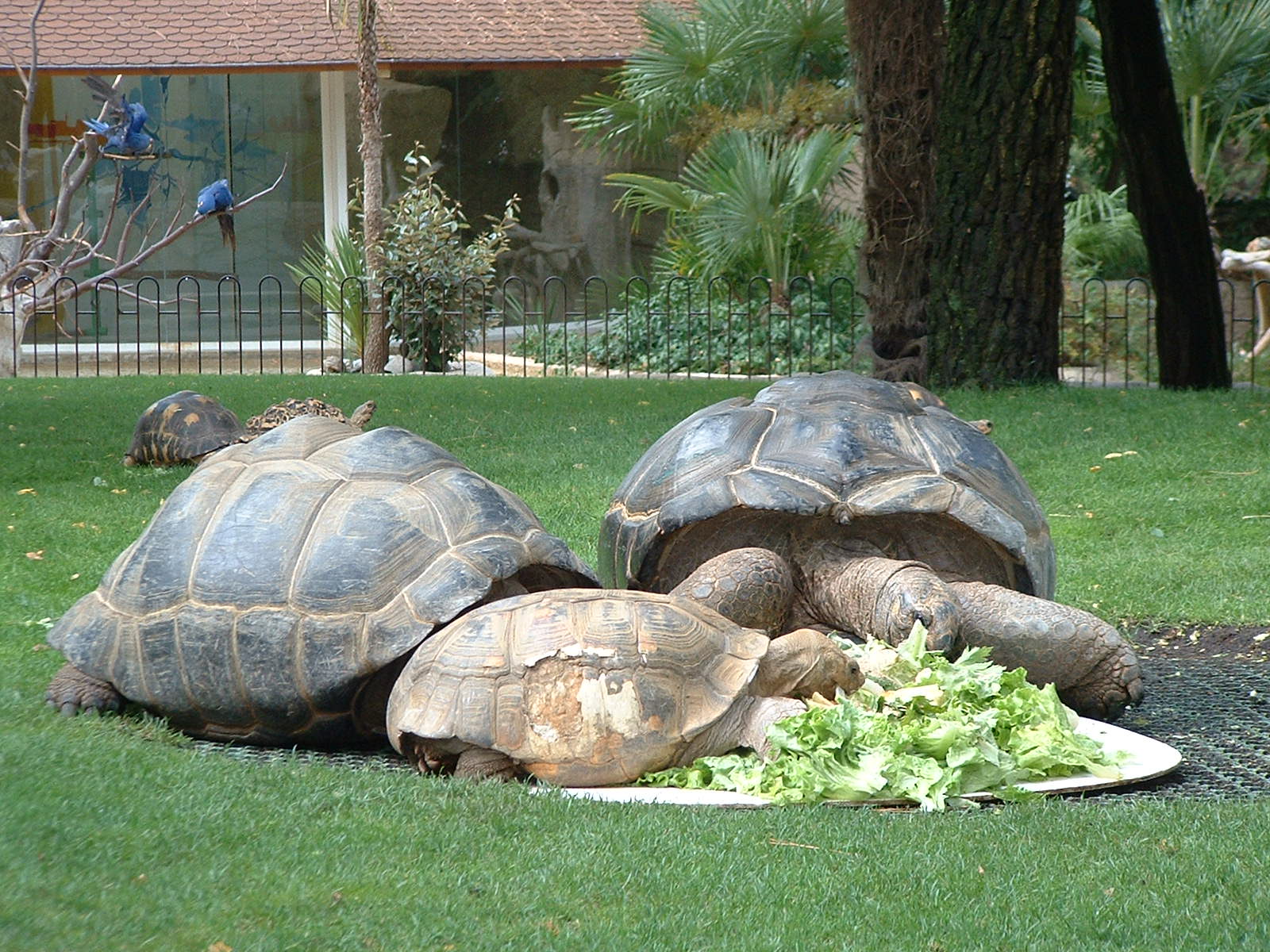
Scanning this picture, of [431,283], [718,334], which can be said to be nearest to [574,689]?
[431,283]

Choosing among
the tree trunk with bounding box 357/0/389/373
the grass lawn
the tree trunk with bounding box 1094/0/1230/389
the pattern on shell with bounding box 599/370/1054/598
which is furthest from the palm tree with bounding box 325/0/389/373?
the grass lawn

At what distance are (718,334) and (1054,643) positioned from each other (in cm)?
1195

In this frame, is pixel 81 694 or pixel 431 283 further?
pixel 431 283

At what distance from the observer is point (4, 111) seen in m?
18.8

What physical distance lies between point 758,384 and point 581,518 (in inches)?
189

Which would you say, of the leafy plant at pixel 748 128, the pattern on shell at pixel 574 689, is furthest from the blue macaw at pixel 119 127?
the leafy plant at pixel 748 128

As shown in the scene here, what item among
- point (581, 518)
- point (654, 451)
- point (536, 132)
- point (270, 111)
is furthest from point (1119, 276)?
point (654, 451)

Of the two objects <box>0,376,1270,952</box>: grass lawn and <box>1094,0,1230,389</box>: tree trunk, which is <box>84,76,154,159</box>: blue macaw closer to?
<box>0,376,1270,952</box>: grass lawn

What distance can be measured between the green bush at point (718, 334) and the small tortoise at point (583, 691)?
36.2 feet

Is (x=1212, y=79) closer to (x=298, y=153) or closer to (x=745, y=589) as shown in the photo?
(x=298, y=153)

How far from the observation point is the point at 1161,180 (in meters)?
10.3

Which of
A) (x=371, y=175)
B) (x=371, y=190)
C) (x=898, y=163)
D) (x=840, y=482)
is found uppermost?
(x=371, y=175)

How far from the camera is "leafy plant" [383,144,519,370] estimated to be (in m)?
15.3

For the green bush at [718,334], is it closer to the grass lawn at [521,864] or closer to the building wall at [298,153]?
the building wall at [298,153]
